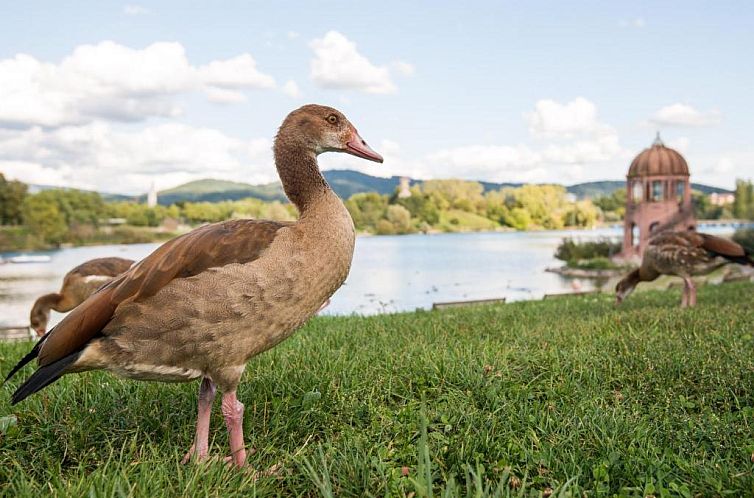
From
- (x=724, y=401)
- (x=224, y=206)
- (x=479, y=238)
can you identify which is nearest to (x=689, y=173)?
(x=724, y=401)

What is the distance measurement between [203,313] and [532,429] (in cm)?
213

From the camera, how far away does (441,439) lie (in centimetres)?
346

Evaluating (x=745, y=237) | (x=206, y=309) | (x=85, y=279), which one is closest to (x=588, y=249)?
(x=745, y=237)

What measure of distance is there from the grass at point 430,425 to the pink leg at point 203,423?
0.12 metres

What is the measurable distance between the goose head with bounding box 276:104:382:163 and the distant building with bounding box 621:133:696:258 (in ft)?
165

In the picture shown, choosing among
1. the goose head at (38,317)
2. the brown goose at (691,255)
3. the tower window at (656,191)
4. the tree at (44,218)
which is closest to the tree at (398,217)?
the tree at (44,218)

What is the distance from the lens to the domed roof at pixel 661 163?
4919 centimetres

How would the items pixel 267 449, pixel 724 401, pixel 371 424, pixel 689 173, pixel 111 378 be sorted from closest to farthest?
pixel 267 449 → pixel 371 424 → pixel 724 401 → pixel 111 378 → pixel 689 173

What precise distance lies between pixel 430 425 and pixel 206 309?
5.34 feet

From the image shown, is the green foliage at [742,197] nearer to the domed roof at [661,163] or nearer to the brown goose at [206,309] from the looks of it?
the domed roof at [661,163]

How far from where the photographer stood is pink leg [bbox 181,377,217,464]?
3.35m

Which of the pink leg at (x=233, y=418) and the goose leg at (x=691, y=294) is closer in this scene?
the pink leg at (x=233, y=418)

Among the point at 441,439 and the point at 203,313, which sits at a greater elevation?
the point at 203,313

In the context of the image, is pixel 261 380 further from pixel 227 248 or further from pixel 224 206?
pixel 224 206
